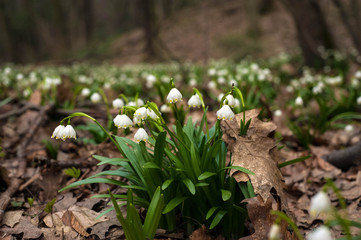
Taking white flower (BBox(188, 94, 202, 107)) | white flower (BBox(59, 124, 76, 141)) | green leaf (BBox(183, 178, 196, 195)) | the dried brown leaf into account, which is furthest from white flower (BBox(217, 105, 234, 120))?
the dried brown leaf

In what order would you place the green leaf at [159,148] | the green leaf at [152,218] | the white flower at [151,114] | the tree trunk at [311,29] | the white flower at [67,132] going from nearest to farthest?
the green leaf at [152,218] < the green leaf at [159,148] < the white flower at [67,132] < the white flower at [151,114] < the tree trunk at [311,29]

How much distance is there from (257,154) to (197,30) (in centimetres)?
1734

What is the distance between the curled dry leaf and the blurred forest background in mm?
4316

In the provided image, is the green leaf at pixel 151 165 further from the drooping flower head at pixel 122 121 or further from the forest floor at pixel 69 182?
the forest floor at pixel 69 182

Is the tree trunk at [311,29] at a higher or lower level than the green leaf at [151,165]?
higher

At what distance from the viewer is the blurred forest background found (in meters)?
6.89

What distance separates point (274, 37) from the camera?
14.6 m

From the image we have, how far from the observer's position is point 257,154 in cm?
202

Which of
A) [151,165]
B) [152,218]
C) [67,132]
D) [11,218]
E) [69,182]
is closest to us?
[152,218]

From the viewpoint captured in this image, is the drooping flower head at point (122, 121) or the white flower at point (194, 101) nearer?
the drooping flower head at point (122, 121)

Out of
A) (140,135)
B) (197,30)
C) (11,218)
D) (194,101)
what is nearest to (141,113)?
(140,135)

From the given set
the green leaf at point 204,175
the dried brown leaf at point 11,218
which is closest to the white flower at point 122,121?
the green leaf at point 204,175

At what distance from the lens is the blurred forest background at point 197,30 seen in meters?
6.89

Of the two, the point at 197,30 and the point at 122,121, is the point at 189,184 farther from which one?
the point at 197,30
